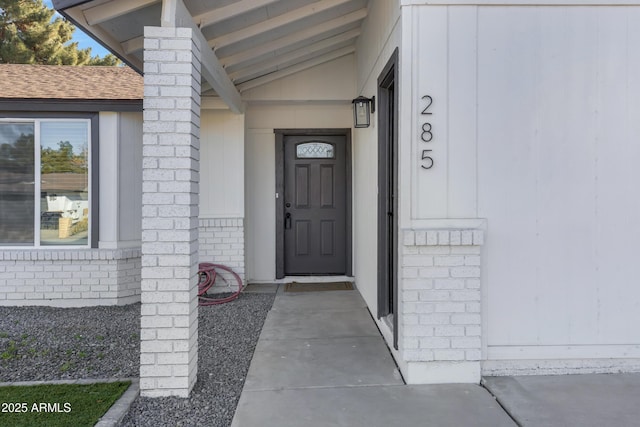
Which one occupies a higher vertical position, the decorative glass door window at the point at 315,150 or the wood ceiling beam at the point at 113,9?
the wood ceiling beam at the point at 113,9

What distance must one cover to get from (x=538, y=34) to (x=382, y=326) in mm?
2644

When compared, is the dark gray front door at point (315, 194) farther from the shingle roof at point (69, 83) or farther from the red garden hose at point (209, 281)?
the shingle roof at point (69, 83)

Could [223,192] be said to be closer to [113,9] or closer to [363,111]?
[363,111]

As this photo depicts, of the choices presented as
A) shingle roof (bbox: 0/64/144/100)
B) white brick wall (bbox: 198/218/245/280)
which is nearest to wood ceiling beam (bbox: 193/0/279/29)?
shingle roof (bbox: 0/64/144/100)

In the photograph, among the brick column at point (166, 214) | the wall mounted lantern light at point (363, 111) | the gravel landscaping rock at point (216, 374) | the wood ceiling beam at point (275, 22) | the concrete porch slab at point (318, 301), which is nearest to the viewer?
the gravel landscaping rock at point (216, 374)

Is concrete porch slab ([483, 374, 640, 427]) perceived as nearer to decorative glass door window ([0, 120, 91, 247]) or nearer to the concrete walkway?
the concrete walkway

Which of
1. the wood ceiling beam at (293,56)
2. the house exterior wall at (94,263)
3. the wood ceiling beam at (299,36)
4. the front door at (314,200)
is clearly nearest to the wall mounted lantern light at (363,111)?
the wood ceiling beam at (299,36)

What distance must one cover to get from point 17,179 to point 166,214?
11.9 feet

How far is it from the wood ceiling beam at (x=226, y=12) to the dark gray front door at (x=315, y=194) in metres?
2.92

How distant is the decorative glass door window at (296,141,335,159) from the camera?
20.8 feet

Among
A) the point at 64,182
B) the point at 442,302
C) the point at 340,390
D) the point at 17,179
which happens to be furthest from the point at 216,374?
the point at 17,179

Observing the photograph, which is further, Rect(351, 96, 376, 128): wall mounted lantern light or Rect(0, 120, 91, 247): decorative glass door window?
Rect(0, 120, 91, 247): decorative glass door window

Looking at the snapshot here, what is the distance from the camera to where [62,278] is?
511 centimetres

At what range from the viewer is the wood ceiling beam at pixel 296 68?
5.46 meters
